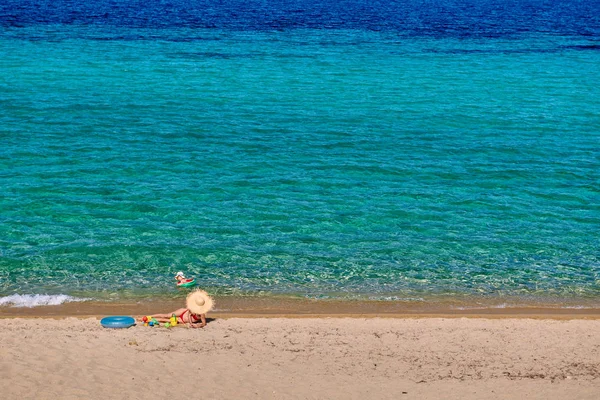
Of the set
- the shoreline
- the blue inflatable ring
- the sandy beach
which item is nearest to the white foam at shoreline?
the shoreline

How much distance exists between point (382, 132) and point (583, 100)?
41.7 ft

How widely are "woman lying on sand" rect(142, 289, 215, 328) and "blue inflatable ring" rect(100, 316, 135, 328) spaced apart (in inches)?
24.5

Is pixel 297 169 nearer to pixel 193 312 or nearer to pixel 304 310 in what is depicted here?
pixel 304 310

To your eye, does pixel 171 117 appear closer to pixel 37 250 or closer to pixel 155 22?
pixel 37 250

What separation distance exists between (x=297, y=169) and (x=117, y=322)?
43.1 ft

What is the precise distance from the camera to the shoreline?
19.7 m

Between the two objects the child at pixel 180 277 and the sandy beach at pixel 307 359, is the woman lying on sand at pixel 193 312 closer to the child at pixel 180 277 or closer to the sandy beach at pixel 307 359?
the sandy beach at pixel 307 359

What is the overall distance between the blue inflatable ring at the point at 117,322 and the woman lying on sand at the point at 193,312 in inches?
24.5

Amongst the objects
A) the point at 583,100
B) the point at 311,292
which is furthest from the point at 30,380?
the point at 583,100

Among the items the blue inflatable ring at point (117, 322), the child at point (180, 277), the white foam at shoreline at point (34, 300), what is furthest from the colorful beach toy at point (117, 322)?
the white foam at shoreline at point (34, 300)

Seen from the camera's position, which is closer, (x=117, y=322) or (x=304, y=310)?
(x=117, y=322)

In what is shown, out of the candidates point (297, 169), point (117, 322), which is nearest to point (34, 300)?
point (117, 322)

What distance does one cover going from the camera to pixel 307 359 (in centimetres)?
1702

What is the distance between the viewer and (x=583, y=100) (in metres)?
40.9
